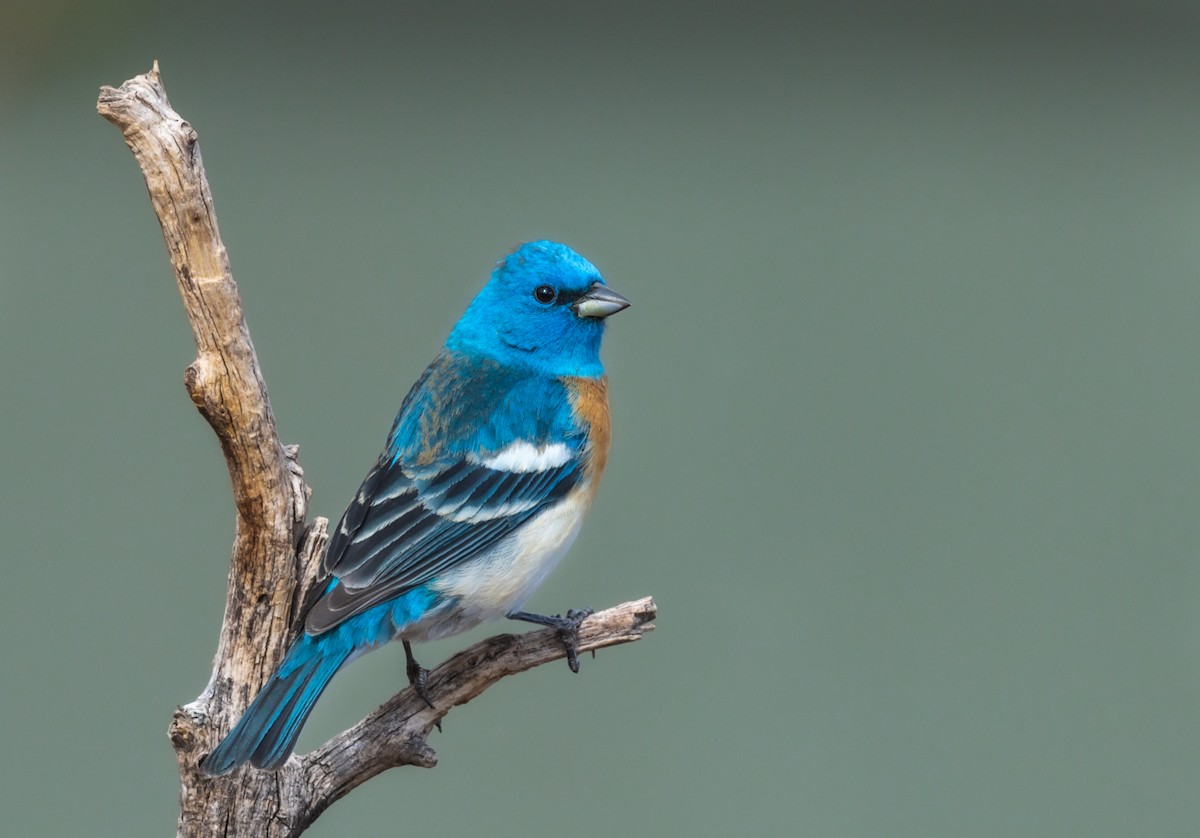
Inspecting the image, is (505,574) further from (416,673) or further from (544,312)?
(544,312)

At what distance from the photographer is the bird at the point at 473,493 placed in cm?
190

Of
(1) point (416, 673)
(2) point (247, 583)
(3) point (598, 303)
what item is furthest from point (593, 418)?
(2) point (247, 583)

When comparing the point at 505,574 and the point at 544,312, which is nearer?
the point at 505,574

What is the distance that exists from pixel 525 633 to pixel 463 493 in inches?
11.9

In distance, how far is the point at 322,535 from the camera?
205cm

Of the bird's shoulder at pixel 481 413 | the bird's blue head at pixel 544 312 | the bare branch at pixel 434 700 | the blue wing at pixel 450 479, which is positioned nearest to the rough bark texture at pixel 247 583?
the bare branch at pixel 434 700

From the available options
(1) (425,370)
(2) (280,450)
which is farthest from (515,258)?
(2) (280,450)

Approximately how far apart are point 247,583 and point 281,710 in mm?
259

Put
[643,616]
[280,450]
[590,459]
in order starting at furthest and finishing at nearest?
[590,459]
[643,616]
[280,450]

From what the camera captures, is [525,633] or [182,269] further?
[525,633]

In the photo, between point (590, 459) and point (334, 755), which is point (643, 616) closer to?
point (590, 459)

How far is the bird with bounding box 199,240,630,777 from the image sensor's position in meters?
1.90

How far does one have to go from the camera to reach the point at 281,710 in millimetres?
1826

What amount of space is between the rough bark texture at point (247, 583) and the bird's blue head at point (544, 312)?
0.53 meters
